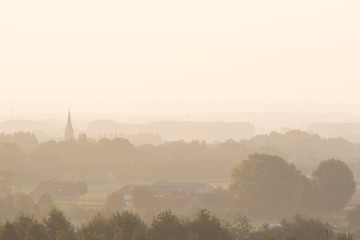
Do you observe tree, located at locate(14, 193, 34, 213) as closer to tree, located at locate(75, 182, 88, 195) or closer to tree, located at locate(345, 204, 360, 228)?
tree, located at locate(75, 182, 88, 195)

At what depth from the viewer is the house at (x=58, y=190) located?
371ft

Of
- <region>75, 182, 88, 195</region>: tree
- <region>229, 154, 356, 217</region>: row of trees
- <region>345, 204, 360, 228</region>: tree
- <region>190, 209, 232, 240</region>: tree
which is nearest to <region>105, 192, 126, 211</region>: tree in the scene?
<region>75, 182, 88, 195</region>: tree

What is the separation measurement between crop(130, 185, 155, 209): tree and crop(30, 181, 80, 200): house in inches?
531

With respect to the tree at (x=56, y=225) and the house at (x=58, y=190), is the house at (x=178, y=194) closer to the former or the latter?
the house at (x=58, y=190)

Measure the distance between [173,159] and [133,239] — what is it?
97174mm

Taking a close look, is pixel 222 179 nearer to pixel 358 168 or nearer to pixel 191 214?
pixel 358 168

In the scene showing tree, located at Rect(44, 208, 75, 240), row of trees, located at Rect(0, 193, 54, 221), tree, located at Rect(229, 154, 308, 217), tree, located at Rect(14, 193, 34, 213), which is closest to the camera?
tree, located at Rect(44, 208, 75, 240)

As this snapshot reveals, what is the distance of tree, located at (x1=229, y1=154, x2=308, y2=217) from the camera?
102 meters

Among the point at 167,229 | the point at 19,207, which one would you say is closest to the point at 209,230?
the point at 167,229

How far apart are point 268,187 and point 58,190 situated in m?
31.1

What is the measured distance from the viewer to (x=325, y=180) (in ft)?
355

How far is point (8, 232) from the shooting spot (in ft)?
170

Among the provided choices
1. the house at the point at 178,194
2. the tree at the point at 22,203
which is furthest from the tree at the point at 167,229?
the house at the point at 178,194

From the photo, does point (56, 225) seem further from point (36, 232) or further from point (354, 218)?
point (354, 218)
